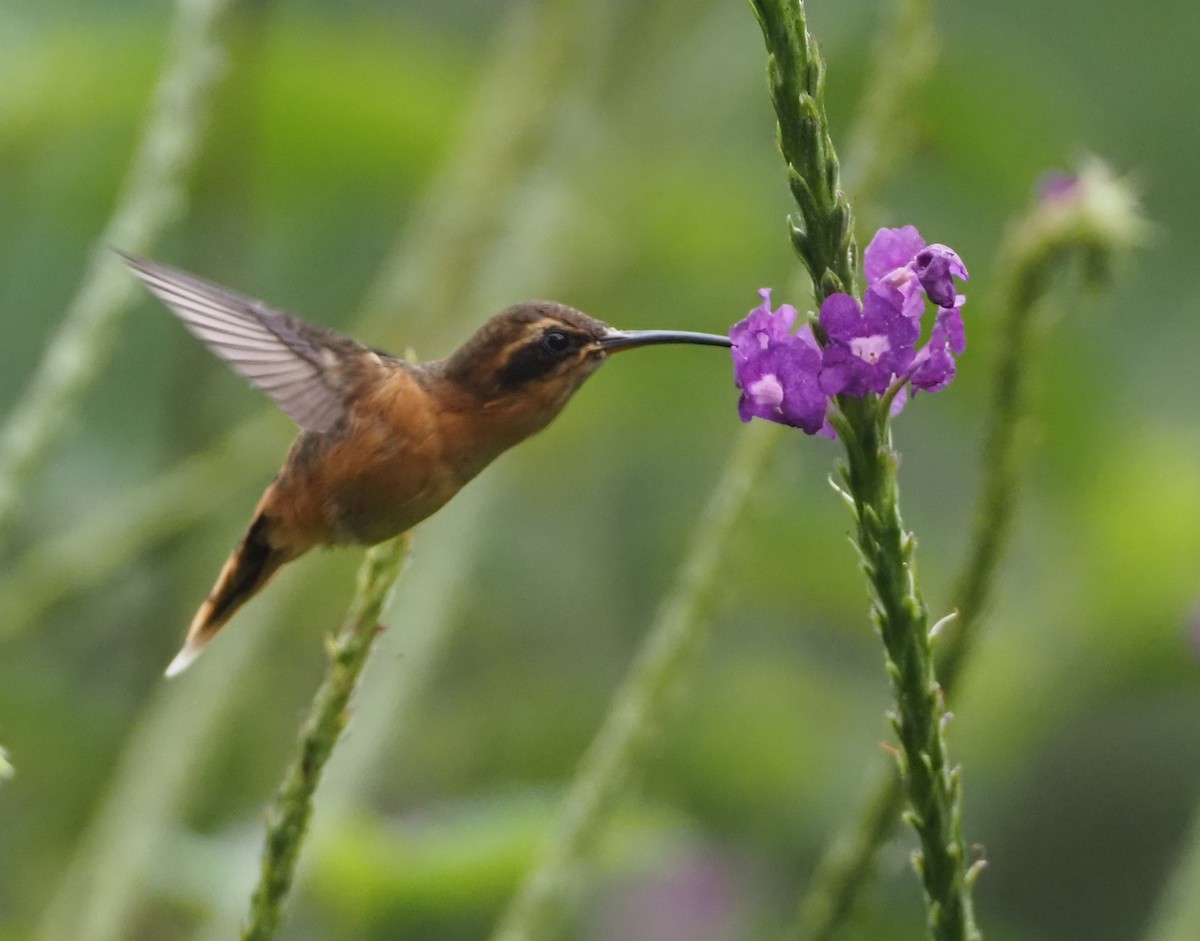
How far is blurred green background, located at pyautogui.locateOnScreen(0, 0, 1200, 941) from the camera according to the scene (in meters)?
3.26

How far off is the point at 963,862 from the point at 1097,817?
359cm

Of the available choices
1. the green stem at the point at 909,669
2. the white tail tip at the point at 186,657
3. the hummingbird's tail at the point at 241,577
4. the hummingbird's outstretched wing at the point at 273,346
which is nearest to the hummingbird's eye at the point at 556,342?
the hummingbird's outstretched wing at the point at 273,346

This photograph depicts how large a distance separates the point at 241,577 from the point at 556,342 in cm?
64

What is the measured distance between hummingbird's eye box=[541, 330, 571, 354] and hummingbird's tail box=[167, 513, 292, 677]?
1.80 ft

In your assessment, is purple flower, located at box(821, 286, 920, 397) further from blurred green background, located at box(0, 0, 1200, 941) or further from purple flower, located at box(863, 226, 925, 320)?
blurred green background, located at box(0, 0, 1200, 941)

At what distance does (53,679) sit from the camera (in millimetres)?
4152

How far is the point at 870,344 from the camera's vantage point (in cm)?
166

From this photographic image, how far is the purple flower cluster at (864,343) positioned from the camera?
166 centimetres

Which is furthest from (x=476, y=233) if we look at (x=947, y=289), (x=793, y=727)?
(x=947, y=289)

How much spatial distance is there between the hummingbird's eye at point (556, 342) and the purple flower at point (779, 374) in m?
0.75

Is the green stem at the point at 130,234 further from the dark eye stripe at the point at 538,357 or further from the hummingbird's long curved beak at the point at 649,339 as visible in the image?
the hummingbird's long curved beak at the point at 649,339

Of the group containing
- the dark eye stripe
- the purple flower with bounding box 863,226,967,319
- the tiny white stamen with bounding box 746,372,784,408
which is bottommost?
Answer: the tiny white stamen with bounding box 746,372,784,408

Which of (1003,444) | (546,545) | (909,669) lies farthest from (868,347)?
(546,545)

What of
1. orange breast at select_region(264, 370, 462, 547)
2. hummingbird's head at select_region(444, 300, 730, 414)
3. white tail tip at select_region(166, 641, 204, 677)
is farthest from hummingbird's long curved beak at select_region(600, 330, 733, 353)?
white tail tip at select_region(166, 641, 204, 677)
